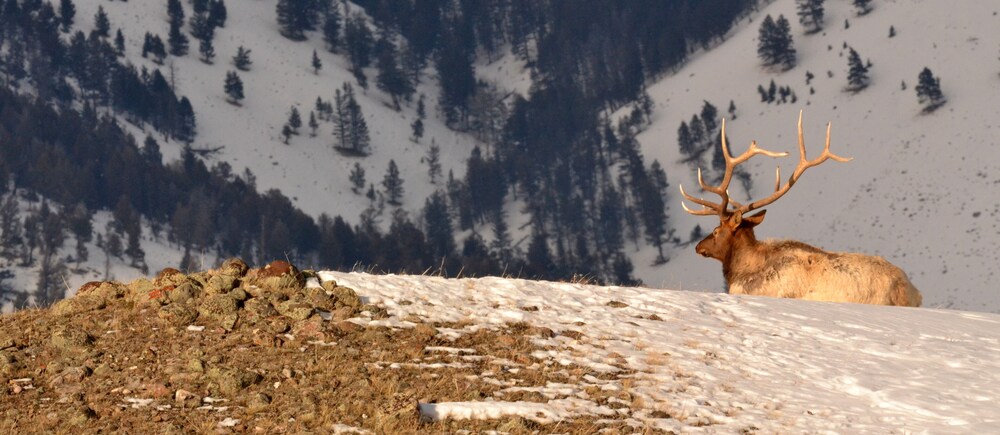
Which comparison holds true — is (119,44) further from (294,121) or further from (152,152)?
(152,152)

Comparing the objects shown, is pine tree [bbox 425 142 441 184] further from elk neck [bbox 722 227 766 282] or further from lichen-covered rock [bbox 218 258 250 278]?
lichen-covered rock [bbox 218 258 250 278]

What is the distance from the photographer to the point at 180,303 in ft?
37.4

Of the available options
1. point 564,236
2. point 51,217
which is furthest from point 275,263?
point 564,236

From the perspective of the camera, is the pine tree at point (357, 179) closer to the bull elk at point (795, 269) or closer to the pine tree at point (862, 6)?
the pine tree at point (862, 6)

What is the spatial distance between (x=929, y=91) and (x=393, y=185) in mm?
77966

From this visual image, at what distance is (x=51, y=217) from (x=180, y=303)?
13395cm

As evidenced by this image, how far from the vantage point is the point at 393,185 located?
180000 millimetres

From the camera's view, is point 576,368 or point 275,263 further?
point 275,263

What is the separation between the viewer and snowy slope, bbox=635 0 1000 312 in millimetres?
123688

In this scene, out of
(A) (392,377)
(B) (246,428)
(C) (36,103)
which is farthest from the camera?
(C) (36,103)

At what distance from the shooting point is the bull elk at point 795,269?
16.8 metres

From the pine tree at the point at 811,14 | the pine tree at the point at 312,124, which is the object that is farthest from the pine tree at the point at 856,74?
the pine tree at the point at 312,124

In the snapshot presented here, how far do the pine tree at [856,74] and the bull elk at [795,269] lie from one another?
493ft

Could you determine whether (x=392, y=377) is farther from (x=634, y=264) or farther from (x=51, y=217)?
(x=634, y=264)
